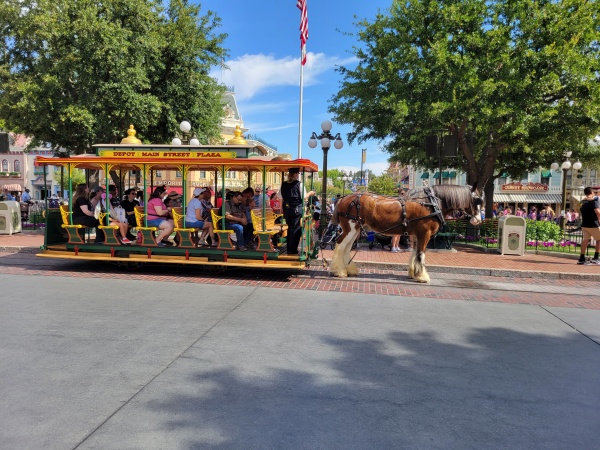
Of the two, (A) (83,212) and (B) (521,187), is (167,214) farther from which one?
(B) (521,187)

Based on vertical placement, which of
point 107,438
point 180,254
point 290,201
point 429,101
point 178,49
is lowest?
point 107,438

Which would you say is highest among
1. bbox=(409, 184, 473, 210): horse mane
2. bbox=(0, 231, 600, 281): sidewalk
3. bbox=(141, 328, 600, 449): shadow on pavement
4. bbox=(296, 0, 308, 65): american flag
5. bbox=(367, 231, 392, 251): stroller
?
bbox=(296, 0, 308, 65): american flag

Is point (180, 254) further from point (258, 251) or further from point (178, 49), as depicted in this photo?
point (178, 49)

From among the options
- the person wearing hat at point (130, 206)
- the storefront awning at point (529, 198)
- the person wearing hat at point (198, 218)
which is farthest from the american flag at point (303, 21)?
the storefront awning at point (529, 198)

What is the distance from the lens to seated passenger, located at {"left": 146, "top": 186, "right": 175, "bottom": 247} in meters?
9.47

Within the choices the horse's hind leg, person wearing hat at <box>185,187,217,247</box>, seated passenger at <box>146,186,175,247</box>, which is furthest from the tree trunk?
seated passenger at <box>146,186,175,247</box>

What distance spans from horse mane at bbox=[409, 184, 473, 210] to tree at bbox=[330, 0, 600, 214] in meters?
5.29

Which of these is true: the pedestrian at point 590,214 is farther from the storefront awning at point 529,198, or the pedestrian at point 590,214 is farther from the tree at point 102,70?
the storefront awning at point 529,198

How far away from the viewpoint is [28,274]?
8.80 meters

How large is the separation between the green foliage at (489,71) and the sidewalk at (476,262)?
439 cm

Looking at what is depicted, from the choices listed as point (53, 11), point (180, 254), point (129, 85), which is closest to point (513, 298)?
point (180, 254)

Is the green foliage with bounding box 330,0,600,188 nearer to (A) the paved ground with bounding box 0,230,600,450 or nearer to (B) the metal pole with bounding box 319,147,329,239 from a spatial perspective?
(B) the metal pole with bounding box 319,147,329,239

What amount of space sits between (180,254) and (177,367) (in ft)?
17.5

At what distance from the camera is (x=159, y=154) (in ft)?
30.4
